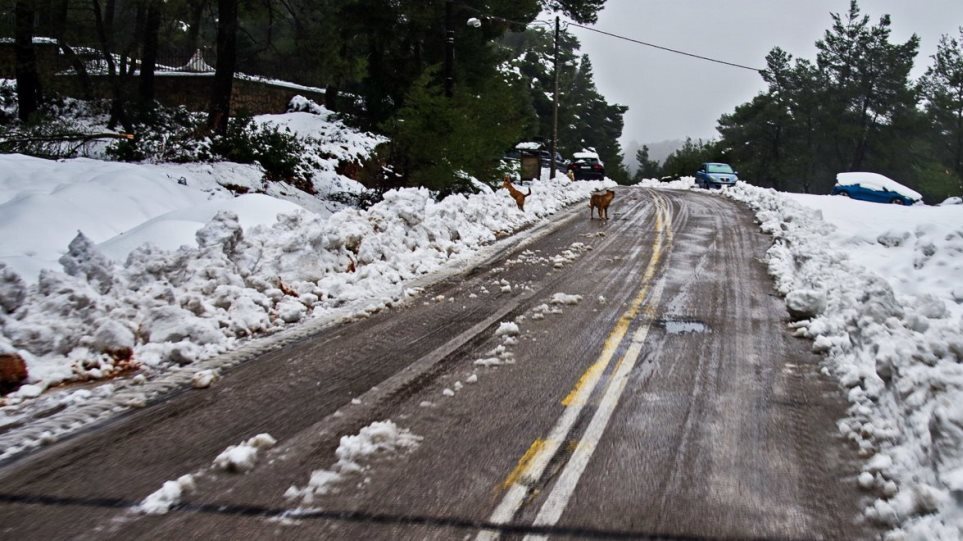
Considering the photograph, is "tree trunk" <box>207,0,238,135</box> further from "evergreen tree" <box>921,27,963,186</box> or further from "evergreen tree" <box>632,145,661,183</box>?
"evergreen tree" <box>632,145,661,183</box>

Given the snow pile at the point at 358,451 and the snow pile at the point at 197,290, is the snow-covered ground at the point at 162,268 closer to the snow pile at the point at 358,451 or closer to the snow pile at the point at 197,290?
the snow pile at the point at 197,290

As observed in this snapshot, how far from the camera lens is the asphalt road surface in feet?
10.5

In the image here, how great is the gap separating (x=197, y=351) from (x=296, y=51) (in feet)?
50.0

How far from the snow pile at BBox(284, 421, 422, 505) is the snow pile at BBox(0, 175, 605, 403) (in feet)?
7.55

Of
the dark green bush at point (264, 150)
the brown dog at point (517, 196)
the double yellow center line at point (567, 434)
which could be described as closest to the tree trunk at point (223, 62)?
the dark green bush at point (264, 150)

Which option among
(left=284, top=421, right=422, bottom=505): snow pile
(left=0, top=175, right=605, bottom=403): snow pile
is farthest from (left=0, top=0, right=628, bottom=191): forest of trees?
(left=284, top=421, right=422, bottom=505): snow pile

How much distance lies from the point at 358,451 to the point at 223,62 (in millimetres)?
16709

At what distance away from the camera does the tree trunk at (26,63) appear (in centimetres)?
1520

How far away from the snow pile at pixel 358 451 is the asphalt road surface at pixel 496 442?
46 mm

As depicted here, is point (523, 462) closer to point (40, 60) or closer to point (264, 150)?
point (264, 150)

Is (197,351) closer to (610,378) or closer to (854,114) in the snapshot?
(610,378)

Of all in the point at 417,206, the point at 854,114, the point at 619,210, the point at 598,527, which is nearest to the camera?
the point at 598,527

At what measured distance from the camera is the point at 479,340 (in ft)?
20.6

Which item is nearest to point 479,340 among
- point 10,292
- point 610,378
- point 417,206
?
point 610,378
